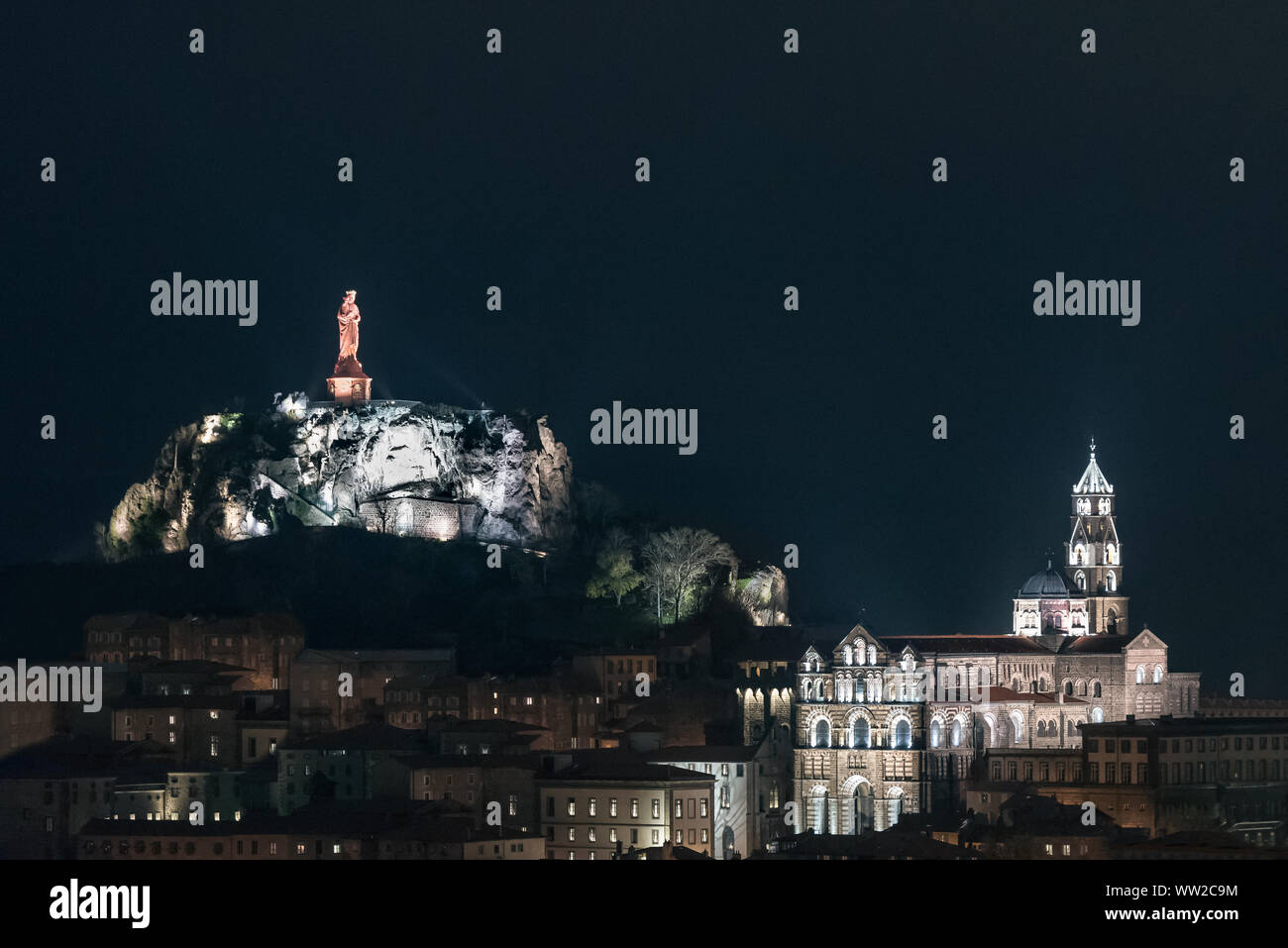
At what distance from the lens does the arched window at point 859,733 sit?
307 feet

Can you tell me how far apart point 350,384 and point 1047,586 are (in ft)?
96.1

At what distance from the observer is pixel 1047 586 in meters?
110

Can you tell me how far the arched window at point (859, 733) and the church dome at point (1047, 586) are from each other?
18.5 m

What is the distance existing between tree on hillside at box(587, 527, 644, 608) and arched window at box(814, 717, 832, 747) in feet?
61.6

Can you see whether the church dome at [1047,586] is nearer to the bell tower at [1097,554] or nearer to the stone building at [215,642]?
the bell tower at [1097,554]

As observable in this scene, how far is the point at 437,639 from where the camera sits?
108250 millimetres

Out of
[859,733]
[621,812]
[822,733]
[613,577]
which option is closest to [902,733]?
[859,733]

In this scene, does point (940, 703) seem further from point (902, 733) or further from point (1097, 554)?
point (1097, 554)

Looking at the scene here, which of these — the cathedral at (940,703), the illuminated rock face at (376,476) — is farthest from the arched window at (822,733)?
the illuminated rock face at (376,476)

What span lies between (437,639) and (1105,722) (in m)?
24.7

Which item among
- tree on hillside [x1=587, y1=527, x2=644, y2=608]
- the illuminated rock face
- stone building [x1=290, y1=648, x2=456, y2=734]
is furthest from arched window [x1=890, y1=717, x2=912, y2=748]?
the illuminated rock face

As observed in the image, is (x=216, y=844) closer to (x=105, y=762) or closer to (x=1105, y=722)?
(x=105, y=762)
